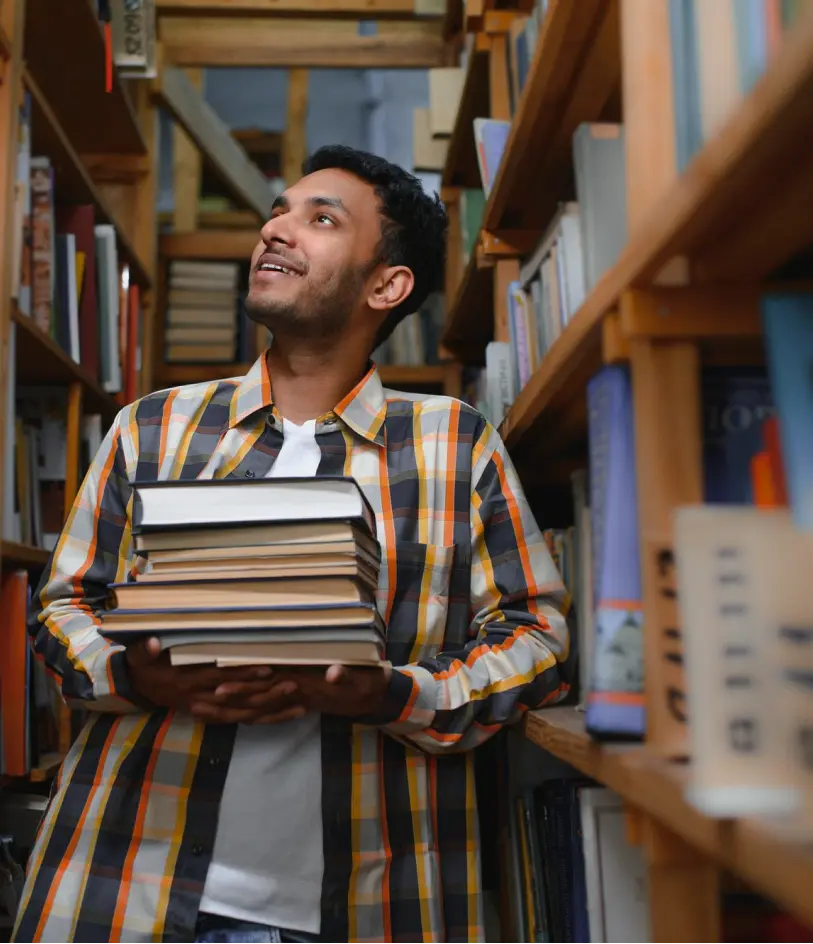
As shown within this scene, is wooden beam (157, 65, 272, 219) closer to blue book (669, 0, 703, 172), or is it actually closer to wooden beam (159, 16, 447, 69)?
wooden beam (159, 16, 447, 69)

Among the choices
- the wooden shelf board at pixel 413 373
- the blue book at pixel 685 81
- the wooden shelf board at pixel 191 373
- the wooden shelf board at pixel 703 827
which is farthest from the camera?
the wooden shelf board at pixel 191 373

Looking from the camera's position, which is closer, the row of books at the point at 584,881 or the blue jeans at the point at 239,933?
the row of books at the point at 584,881

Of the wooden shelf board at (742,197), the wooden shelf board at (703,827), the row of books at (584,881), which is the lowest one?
the row of books at (584,881)

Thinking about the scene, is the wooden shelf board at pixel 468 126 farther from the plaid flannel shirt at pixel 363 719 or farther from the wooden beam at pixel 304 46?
the plaid flannel shirt at pixel 363 719

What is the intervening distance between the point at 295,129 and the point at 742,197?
358 centimetres

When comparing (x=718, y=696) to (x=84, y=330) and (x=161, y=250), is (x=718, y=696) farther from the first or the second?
(x=161, y=250)

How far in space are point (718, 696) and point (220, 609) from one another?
1.78 feet

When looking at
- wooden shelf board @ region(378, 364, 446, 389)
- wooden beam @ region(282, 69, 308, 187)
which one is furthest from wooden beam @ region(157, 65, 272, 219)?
wooden shelf board @ region(378, 364, 446, 389)

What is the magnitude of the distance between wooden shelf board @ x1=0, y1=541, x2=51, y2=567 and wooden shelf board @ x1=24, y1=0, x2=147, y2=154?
1160mm

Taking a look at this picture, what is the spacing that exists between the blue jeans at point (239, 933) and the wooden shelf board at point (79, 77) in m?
1.81

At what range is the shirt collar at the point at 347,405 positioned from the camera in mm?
1279

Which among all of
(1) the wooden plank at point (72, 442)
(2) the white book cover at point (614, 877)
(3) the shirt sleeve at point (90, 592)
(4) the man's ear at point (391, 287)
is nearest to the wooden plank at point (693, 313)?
(2) the white book cover at point (614, 877)

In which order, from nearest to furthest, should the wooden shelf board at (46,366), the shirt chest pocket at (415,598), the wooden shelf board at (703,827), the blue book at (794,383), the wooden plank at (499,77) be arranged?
the wooden shelf board at (703,827)
the blue book at (794,383)
the shirt chest pocket at (415,598)
the wooden shelf board at (46,366)
the wooden plank at (499,77)

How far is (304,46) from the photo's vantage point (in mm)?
3203
